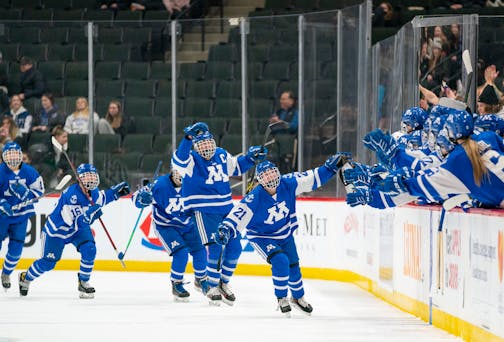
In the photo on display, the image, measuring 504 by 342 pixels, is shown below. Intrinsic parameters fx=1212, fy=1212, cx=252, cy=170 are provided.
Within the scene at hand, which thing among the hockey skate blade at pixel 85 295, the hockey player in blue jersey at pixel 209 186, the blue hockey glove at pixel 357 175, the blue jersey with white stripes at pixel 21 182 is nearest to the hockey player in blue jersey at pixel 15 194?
the blue jersey with white stripes at pixel 21 182

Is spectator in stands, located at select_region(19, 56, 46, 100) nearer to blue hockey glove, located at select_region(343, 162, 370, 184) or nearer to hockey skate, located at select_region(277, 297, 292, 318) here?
hockey skate, located at select_region(277, 297, 292, 318)

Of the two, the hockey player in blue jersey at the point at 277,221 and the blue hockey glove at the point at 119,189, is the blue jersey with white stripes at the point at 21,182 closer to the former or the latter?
the blue hockey glove at the point at 119,189

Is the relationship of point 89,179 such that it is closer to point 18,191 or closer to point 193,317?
point 18,191

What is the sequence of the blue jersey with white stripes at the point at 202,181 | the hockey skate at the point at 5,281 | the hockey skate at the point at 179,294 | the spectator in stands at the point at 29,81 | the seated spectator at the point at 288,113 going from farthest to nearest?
the spectator in stands at the point at 29,81 → the seated spectator at the point at 288,113 → the hockey skate at the point at 5,281 → the hockey skate at the point at 179,294 → the blue jersey with white stripes at the point at 202,181

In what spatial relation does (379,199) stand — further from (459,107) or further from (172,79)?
(172,79)

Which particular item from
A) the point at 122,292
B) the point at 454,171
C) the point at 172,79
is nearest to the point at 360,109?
the point at 172,79

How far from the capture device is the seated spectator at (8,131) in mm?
13289

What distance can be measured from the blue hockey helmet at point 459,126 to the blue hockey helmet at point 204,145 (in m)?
3.47

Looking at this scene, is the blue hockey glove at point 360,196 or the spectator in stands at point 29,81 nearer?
the blue hockey glove at point 360,196

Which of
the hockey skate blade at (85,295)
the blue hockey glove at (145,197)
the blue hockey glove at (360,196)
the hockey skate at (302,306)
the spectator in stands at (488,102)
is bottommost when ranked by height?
the hockey skate blade at (85,295)

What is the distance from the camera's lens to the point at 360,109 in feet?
39.9

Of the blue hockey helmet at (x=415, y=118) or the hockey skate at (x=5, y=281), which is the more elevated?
the blue hockey helmet at (x=415, y=118)

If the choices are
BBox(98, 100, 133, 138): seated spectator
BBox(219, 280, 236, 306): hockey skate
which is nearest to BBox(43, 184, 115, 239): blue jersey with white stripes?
BBox(219, 280, 236, 306): hockey skate

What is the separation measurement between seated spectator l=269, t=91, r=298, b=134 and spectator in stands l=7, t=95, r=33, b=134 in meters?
2.78
